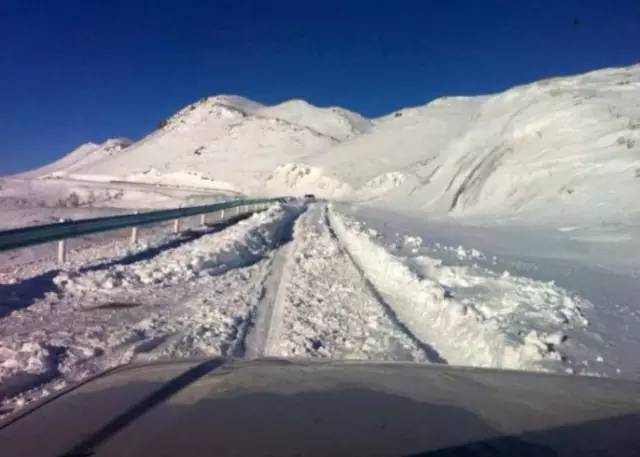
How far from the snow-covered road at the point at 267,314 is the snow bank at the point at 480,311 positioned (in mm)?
26

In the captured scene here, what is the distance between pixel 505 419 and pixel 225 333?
5554mm

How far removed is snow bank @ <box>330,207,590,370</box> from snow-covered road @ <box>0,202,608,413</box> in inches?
1.0

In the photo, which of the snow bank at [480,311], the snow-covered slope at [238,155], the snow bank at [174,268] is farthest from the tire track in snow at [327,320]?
the snow-covered slope at [238,155]

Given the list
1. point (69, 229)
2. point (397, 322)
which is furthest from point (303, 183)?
point (397, 322)

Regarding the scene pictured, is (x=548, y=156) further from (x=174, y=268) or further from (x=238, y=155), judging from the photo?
(x=238, y=155)

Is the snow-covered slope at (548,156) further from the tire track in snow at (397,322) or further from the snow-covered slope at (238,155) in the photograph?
the snow-covered slope at (238,155)

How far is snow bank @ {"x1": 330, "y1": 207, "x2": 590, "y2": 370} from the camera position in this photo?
7648 mm

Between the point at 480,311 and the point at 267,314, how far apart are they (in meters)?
3.18

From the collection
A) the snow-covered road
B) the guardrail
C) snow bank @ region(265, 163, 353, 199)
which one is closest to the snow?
the snow-covered road

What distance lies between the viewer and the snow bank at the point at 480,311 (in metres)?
7.65

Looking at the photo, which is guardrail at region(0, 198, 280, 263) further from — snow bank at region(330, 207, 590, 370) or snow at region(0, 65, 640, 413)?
snow bank at region(330, 207, 590, 370)

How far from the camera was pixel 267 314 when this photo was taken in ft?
31.6

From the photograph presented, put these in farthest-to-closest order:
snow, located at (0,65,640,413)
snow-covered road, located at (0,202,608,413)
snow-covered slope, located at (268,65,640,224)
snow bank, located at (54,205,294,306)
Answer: snow-covered slope, located at (268,65,640,224) < snow bank, located at (54,205,294,306) < snow, located at (0,65,640,413) < snow-covered road, located at (0,202,608,413)

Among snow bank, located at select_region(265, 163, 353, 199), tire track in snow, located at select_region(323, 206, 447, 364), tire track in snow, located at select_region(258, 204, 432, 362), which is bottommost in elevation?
tire track in snow, located at select_region(323, 206, 447, 364)
